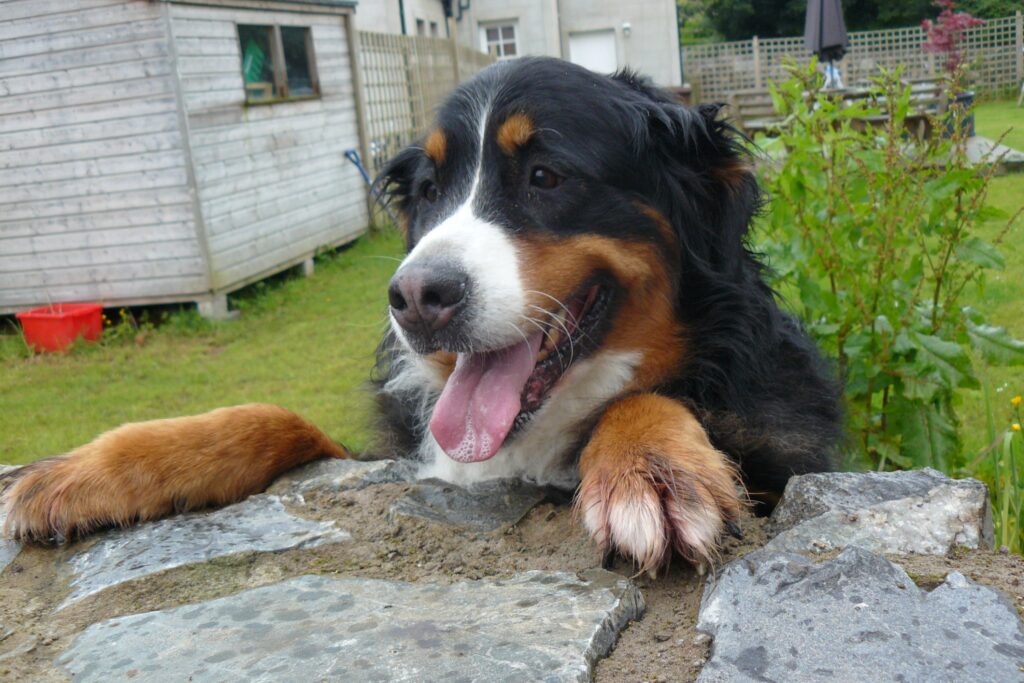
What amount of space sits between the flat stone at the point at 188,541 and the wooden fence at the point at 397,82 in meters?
11.2

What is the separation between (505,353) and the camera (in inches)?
103

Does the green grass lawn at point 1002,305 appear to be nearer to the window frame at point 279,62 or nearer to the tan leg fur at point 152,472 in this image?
the tan leg fur at point 152,472

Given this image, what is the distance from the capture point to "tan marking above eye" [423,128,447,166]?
9.68 ft

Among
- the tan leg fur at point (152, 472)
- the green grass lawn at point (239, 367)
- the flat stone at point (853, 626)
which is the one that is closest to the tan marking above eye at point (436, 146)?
the tan leg fur at point (152, 472)

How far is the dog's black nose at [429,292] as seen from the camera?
2338mm

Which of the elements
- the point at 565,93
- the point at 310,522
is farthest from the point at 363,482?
the point at 565,93

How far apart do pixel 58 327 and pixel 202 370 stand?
1.95m

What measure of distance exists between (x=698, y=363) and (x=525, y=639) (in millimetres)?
1376

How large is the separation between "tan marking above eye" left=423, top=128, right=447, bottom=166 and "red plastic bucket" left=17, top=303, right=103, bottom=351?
7463 millimetres

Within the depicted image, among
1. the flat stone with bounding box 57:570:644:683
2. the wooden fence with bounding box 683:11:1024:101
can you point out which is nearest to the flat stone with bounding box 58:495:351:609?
the flat stone with bounding box 57:570:644:683

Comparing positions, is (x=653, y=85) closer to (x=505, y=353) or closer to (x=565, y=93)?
(x=565, y=93)

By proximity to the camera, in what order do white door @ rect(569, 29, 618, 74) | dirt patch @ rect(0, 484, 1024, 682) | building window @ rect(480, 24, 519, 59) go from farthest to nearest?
building window @ rect(480, 24, 519, 59)
white door @ rect(569, 29, 618, 74)
dirt patch @ rect(0, 484, 1024, 682)

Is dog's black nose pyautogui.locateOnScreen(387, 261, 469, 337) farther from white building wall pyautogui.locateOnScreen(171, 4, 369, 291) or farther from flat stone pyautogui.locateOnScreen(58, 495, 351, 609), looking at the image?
white building wall pyautogui.locateOnScreen(171, 4, 369, 291)

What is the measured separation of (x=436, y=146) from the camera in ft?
9.73
